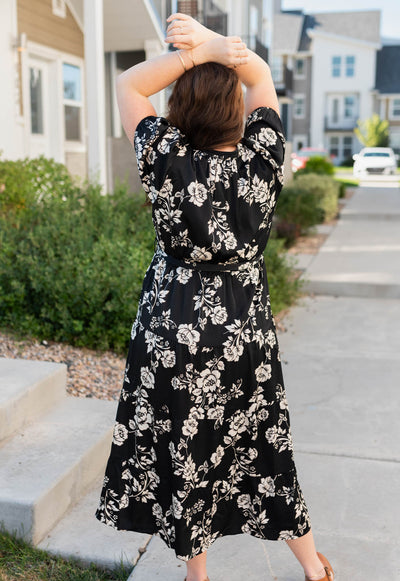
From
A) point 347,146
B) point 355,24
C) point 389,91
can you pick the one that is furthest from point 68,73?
point 355,24

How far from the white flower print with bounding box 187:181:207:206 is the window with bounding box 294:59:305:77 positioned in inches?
1842

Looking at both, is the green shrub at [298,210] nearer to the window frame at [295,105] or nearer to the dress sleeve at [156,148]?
the dress sleeve at [156,148]

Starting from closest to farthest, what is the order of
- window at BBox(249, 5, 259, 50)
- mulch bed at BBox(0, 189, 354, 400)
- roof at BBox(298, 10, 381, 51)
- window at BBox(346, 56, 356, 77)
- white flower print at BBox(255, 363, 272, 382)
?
1. white flower print at BBox(255, 363, 272, 382)
2. mulch bed at BBox(0, 189, 354, 400)
3. window at BBox(249, 5, 259, 50)
4. window at BBox(346, 56, 356, 77)
5. roof at BBox(298, 10, 381, 51)

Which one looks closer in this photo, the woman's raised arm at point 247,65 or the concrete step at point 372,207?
the woman's raised arm at point 247,65

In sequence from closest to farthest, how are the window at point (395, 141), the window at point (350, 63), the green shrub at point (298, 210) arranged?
the green shrub at point (298, 210), the window at point (350, 63), the window at point (395, 141)

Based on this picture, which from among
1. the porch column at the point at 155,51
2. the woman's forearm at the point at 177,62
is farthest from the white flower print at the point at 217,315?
the porch column at the point at 155,51

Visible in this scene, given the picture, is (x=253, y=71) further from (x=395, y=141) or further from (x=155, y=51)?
(x=395, y=141)

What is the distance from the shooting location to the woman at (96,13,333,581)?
205cm

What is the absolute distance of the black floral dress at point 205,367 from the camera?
2.08m

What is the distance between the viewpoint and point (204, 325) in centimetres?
212

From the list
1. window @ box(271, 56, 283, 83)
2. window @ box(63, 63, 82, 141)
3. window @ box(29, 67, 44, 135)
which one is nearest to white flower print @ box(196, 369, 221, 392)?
window @ box(29, 67, 44, 135)

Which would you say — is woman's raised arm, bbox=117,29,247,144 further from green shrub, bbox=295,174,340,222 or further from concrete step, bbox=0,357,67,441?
green shrub, bbox=295,174,340,222

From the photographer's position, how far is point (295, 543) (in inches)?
93.7

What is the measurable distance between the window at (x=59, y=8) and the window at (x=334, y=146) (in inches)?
1554
